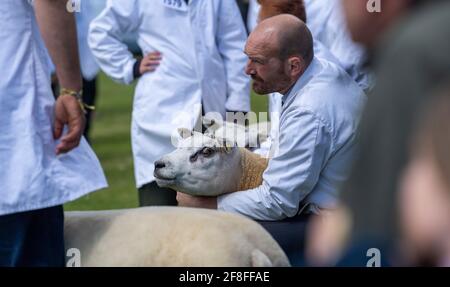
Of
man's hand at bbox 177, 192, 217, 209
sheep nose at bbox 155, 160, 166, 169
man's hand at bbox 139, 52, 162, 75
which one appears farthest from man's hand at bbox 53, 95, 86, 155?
man's hand at bbox 139, 52, 162, 75

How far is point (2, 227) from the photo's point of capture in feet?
10.8

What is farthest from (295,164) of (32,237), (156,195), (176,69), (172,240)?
(176,69)

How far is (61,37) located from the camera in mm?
3379

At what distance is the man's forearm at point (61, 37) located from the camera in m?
3.32

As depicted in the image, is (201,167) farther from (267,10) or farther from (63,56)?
(63,56)

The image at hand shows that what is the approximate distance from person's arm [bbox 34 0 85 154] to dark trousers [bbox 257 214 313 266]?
1.10 m

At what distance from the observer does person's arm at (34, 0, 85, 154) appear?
3.33m

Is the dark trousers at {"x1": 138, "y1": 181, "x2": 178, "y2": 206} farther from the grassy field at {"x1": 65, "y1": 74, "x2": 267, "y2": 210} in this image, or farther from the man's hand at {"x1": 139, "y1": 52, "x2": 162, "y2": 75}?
the grassy field at {"x1": 65, "y1": 74, "x2": 267, "y2": 210}

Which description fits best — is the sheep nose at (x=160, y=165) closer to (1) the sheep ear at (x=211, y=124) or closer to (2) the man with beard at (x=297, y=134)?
(2) the man with beard at (x=297, y=134)

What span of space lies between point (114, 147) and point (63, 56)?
8.24m

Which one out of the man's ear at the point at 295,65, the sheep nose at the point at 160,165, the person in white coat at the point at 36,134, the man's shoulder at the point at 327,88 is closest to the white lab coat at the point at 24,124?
the person in white coat at the point at 36,134

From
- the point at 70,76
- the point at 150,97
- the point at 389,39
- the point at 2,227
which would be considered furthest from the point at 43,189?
the point at 150,97

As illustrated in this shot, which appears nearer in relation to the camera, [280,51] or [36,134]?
[36,134]

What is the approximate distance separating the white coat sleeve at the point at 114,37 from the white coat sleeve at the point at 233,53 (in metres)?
0.50
